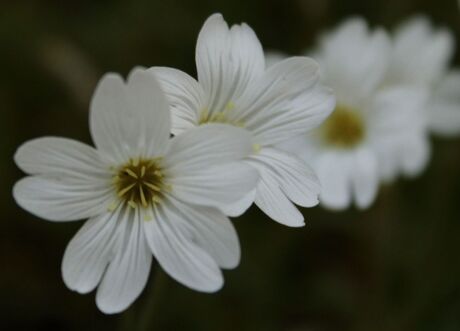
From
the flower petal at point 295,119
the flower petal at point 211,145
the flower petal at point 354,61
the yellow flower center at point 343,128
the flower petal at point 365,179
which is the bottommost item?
the flower petal at point 211,145

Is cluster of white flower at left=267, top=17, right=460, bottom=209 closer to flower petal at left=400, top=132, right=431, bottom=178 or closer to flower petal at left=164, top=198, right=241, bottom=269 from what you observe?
flower petal at left=400, top=132, right=431, bottom=178

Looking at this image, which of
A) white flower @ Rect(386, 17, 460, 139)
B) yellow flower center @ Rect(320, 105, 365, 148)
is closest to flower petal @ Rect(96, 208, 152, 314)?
yellow flower center @ Rect(320, 105, 365, 148)

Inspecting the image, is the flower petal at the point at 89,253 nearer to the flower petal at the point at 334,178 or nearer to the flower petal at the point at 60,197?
the flower petal at the point at 60,197

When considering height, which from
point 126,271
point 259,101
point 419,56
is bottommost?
point 126,271

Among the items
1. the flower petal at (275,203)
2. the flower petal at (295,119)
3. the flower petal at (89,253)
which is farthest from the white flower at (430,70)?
the flower petal at (89,253)

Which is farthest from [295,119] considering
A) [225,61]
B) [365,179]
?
[365,179]

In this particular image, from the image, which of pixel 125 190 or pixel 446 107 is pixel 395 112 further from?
pixel 125 190
